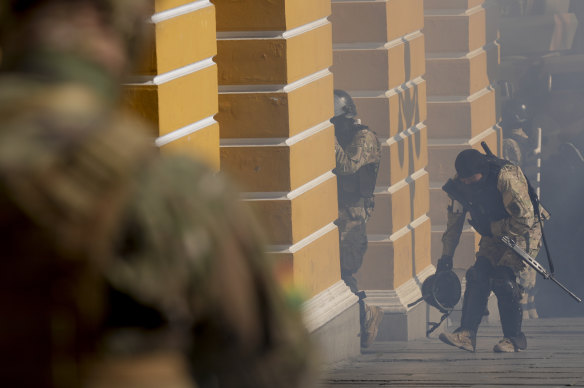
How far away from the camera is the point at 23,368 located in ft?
3.42

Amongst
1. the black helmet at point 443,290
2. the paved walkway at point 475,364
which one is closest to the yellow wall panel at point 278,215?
the paved walkway at point 475,364

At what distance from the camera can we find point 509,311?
973 centimetres

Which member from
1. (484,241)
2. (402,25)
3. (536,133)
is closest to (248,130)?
(484,241)

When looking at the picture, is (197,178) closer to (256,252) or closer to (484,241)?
(256,252)

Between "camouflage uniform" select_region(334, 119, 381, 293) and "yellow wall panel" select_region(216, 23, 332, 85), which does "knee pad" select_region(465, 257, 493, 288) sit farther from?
"yellow wall panel" select_region(216, 23, 332, 85)

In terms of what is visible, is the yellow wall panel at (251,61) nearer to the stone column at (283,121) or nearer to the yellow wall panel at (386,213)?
the stone column at (283,121)

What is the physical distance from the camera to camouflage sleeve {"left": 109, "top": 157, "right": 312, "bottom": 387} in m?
1.05

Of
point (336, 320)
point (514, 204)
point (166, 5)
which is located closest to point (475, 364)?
point (336, 320)

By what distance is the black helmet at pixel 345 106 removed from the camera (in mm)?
10367

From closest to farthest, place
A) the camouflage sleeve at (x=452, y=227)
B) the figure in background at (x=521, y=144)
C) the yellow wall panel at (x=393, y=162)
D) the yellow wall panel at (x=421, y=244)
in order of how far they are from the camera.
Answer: the camouflage sleeve at (x=452, y=227) < the yellow wall panel at (x=393, y=162) < the yellow wall panel at (x=421, y=244) < the figure in background at (x=521, y=144)

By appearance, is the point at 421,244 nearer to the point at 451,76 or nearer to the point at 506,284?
the point at 451,76

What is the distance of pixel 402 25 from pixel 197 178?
33.7 ft

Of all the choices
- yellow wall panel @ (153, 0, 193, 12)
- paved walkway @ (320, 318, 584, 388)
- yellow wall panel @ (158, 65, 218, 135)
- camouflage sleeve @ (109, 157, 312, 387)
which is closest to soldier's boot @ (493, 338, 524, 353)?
paved walkway @ (320, 318, 584, 388)

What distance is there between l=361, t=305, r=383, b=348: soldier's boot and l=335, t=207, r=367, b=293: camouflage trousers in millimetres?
331
